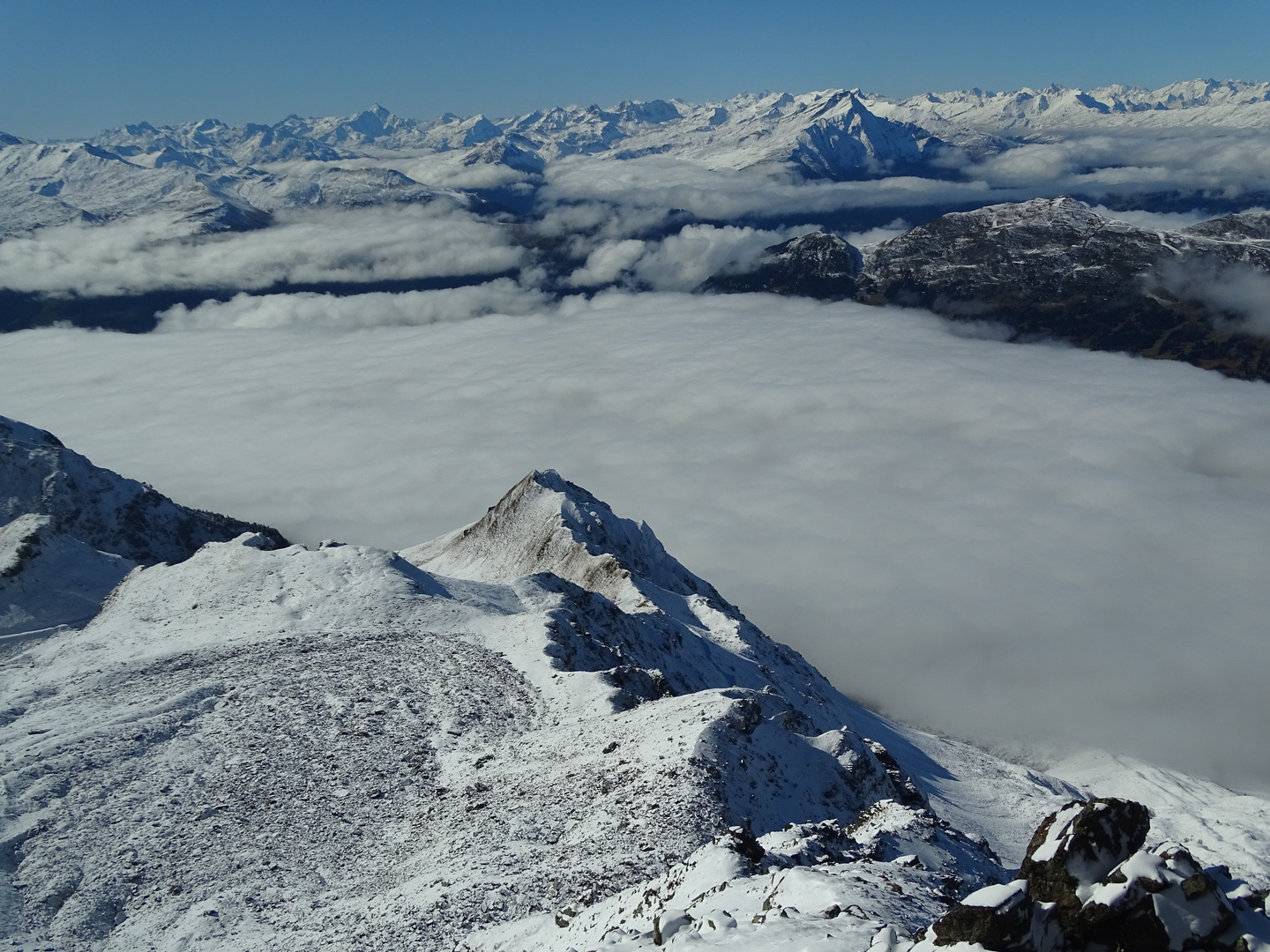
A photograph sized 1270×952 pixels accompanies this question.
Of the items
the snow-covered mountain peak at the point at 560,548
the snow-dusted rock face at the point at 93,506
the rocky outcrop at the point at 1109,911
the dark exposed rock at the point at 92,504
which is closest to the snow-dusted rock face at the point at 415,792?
the rocky outcrop at the point at 1109,911

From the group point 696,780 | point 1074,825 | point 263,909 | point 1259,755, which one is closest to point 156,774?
point 263,909

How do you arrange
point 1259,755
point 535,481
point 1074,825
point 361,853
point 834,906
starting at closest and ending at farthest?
point 1074,825 < point 834,906 < point 361,853 < point 535,481 < point 1259,755

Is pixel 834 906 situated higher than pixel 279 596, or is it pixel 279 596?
pixel 834 906

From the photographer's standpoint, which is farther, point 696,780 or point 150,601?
point 150,601

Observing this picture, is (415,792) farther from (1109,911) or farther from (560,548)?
(560,548)

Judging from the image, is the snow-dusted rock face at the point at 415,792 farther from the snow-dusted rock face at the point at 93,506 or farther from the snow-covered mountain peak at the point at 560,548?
the snow-dusted rock face at the point at 93,506

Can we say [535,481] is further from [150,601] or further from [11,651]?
[11,651]
